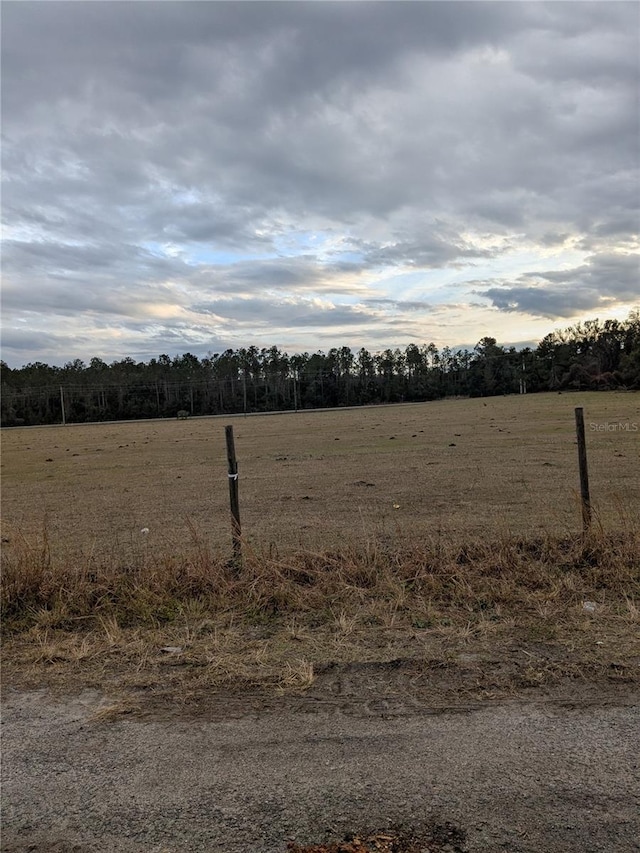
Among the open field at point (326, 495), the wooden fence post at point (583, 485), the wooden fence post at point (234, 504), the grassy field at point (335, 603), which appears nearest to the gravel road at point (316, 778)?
the grassy field at point (335, 603)

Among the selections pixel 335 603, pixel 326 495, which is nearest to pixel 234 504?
pixel 335 603

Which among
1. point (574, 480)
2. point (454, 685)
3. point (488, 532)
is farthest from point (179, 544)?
point (574, 480)

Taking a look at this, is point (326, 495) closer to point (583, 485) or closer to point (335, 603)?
point (583, 485)

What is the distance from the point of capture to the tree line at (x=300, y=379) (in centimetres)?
10931

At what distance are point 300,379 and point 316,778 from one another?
13323 cm

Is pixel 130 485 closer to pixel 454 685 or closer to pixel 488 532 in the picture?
pixel 488 532

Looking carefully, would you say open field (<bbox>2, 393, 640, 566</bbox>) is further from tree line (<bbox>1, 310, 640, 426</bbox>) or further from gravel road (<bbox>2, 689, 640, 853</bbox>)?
tree line (<bbox>1, 310, 640, 426</bbox>)

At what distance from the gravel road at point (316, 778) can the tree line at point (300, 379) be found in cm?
9364

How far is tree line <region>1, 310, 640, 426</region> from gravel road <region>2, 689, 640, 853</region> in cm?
9364

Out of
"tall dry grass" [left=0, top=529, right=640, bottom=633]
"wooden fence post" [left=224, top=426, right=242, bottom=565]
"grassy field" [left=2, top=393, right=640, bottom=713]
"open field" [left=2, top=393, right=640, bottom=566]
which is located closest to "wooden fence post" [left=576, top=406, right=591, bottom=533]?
"grassy field" [left=2, top=393, right=640, bottom=713]

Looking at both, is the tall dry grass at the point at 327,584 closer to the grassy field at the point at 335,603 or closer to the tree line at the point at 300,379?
the grassy field at the point at 335,603

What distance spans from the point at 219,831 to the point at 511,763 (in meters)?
1.56

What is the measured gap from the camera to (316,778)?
319cm

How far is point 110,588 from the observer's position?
611cm
